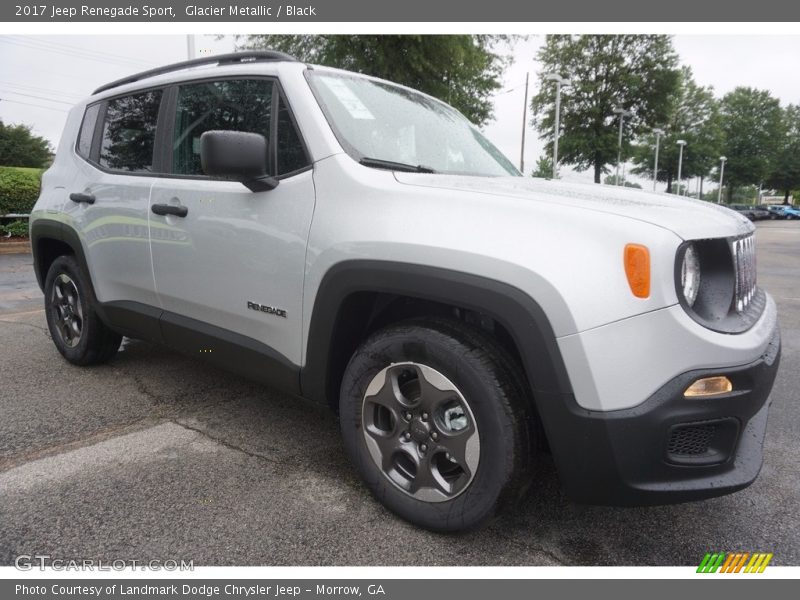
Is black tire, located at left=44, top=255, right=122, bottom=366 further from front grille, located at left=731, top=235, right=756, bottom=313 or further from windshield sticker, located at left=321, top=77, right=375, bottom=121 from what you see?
front grille, located at left=731, top=235, right=756, bottom=313

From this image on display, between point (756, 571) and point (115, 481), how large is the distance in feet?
8.23

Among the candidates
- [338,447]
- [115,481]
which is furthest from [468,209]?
[115,481]

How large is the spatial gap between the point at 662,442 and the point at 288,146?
1.86 metres

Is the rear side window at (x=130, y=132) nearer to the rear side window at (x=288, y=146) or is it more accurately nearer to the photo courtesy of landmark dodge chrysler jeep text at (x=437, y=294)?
the photo courtesy of landmark dodge chrysler jeep text at (x=437, y=294)

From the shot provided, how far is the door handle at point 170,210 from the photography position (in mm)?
→ 2867

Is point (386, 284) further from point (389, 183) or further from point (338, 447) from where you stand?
point (338, 447)

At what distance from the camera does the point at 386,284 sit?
2.10 metres

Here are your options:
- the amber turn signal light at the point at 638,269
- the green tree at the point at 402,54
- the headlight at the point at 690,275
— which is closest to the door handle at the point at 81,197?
the amber turn signal light at the point at 638,269

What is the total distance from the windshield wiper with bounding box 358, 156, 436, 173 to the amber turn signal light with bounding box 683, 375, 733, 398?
1.36 meters

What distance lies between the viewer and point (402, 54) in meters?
12.1

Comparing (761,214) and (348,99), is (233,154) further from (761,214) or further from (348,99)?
(761,214)

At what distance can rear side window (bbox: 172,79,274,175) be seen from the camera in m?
2.71
